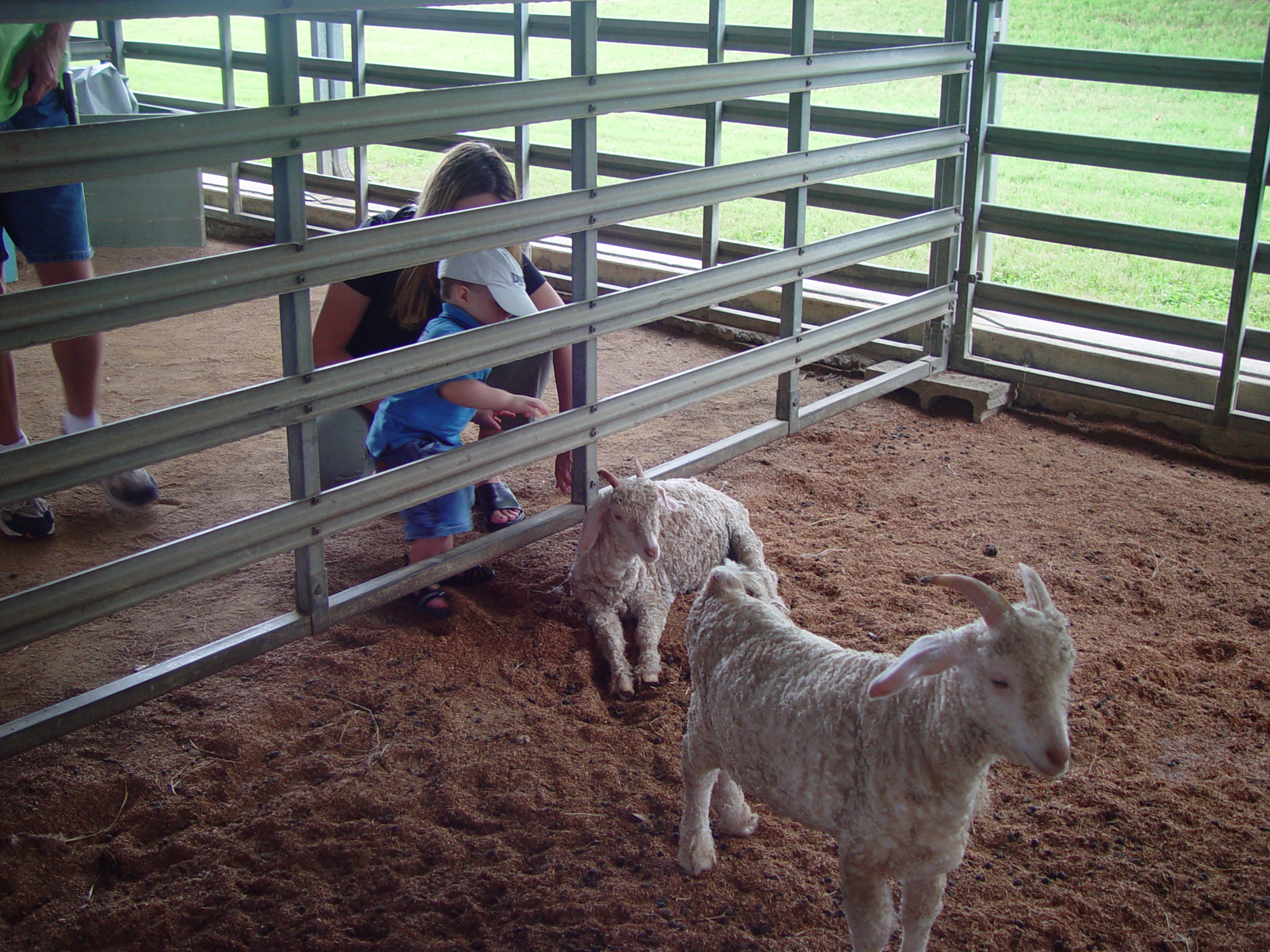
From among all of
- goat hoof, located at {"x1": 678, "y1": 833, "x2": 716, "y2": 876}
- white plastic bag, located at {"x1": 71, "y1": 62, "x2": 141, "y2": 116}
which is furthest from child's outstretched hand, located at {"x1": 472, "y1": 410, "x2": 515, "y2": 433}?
white plastic bag, located at {"x1": 71, "y1": 62, "x2": 141, "y2": 116}

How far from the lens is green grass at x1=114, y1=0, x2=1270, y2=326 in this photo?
9422 mm

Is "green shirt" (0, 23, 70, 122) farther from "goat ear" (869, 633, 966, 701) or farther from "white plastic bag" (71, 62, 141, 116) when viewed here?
"white plastic bag" (71, 62, 141, 116)

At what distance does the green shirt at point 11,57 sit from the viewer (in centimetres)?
396

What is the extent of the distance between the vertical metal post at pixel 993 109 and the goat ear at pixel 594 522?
→ 11.4 feet

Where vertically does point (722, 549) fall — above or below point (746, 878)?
above

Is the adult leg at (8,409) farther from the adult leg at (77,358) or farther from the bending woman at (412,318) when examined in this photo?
the bending woman at (412,318)

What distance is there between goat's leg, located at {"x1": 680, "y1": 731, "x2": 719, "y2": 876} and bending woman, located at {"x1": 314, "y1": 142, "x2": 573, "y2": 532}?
6.34 feet

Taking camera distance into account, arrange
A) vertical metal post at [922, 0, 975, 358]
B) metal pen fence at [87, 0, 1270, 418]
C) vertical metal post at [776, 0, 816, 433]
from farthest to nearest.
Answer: vertical metal post at [922, 0, 975, 358]
metal pen fence at [87, 0, 1270, 418]
vertical metal post at [776, 0, 816, 433]

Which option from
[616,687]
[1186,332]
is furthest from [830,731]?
[1186,332]

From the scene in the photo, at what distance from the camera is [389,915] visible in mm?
2578

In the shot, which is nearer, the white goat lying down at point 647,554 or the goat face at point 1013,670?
the goat face at point 1013,670

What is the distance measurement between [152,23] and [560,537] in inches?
497

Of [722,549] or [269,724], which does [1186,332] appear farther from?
[269,724]

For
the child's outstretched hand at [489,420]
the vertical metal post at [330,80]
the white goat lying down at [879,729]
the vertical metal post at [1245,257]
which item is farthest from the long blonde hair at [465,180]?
the vertical metal post at [330,80]
